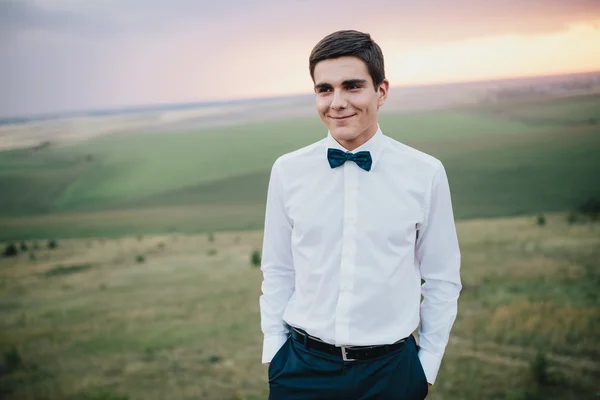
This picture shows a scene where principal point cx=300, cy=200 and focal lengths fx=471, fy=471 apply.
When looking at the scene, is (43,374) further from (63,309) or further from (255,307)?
(255,307)

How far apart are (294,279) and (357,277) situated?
0.35 metres

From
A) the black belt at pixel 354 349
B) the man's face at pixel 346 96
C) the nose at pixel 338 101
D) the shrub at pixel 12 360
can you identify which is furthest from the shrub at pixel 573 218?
the shrub at pixel 12 360

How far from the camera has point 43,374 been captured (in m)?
3.45

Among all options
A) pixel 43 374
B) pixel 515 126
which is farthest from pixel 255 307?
pixel 515 126

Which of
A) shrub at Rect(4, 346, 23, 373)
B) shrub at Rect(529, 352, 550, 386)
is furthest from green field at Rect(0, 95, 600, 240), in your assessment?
shrub at Rect(529, 352, 550, 386)

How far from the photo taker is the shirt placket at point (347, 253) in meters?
1.44

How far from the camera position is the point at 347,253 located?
4.80 feet

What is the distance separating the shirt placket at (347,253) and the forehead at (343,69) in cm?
27

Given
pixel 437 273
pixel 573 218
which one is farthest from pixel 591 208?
pixel 437 273

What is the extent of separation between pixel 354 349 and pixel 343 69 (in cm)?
85

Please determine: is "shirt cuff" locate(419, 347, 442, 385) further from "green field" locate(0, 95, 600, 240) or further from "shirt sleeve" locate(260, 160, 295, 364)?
"green field" locate(0, 95, 600, 240)

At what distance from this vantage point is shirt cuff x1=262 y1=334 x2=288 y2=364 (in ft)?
5.27

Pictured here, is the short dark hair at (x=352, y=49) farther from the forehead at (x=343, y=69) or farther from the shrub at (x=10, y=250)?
the shrub at (x=10, y=250)

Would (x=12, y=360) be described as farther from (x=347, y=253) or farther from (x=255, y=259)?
(x=347, y=253)
